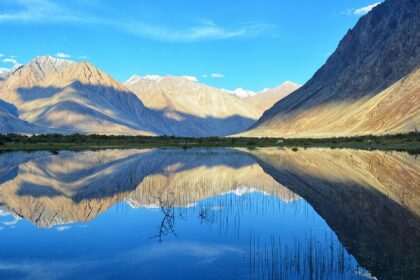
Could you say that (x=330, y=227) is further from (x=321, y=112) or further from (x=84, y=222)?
(x=321, y=112)

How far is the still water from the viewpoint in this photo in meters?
15.6

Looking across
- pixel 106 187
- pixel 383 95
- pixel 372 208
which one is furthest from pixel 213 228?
pixel 383 95

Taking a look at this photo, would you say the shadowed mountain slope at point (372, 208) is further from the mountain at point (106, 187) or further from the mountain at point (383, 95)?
the mountain at point (383, 95)

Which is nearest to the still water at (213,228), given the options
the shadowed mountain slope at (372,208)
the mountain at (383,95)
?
the shadowed mountain slope at (372,208)

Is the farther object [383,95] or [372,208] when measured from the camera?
[383,95]

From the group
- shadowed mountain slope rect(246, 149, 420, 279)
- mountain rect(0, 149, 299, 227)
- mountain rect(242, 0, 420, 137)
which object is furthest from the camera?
mountain rect(242, 0, 420, 137)

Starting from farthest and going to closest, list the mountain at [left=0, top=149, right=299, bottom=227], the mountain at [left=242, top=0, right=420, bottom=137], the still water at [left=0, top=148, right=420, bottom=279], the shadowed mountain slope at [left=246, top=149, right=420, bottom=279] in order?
the mountain at [left=242, top=0, right=420, bottom=137]
the mountain at [left=0, top=149, right=299, bottom=227]
the shadowed mountain slope at [left=246, top=149, right=420, bottom=279]
the still water at [left=0, top=148, right=420, bottom=279]

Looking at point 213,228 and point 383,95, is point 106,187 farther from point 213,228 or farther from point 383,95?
point 383,95

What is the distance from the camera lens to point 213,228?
2164 cm

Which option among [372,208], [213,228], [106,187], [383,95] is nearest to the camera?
[213,228]

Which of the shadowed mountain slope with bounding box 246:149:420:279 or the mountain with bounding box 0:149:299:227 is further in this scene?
the mountain with bounding box 0:149:299:227

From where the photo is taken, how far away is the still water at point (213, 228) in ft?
51.2

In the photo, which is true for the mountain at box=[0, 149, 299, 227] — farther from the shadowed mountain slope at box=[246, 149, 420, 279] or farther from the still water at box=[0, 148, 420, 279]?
the shadowed mountain slope at box=[246, 149, 420, 279]

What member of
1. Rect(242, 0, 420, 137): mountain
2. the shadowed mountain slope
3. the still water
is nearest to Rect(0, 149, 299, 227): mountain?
the still water
